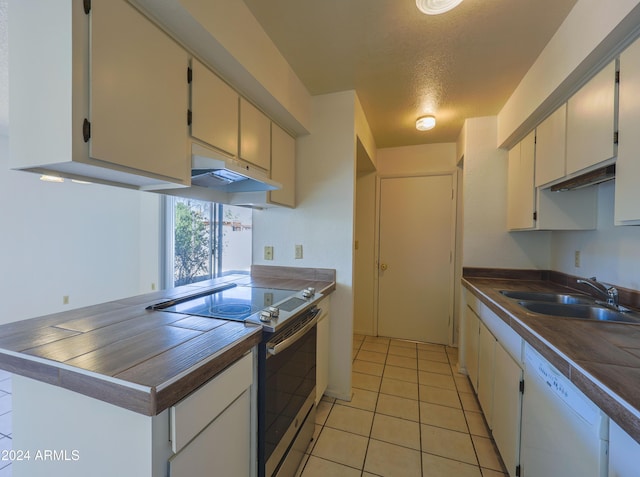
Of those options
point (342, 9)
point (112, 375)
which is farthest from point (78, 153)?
point (342, 9)

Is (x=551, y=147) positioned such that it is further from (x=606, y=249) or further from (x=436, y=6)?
(x=436, y=6)

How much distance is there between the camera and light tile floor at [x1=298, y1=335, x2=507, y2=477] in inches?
59.9

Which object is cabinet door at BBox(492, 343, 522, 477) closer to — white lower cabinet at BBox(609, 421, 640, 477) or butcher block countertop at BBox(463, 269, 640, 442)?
butcher block countertop at BBox(463, 269, 640, 442)

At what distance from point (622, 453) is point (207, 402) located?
1.16 m

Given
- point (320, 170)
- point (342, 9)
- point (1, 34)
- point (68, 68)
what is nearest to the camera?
point (68, 68)

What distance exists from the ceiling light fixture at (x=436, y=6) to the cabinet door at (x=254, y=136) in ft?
3.58

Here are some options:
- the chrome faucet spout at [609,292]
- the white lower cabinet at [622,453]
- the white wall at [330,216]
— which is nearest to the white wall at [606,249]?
the chrome faucet spout at [609,292]

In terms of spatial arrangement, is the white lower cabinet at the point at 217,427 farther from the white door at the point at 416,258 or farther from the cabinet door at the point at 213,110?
the white door at the point at 416,258

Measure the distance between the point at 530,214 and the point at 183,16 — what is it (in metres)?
2.43

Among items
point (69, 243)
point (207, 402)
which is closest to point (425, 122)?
point (207, 402)

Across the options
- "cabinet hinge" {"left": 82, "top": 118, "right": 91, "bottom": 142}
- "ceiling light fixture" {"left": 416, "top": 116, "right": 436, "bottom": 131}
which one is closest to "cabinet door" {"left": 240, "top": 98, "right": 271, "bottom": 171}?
"cabinet hinge" {"left": 82, "top": 118, "right": 91, "bottom": 142}

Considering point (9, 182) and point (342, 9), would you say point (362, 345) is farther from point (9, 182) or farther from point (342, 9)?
point (9, 182)

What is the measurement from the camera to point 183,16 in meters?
1.06

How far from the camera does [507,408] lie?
1431mm
